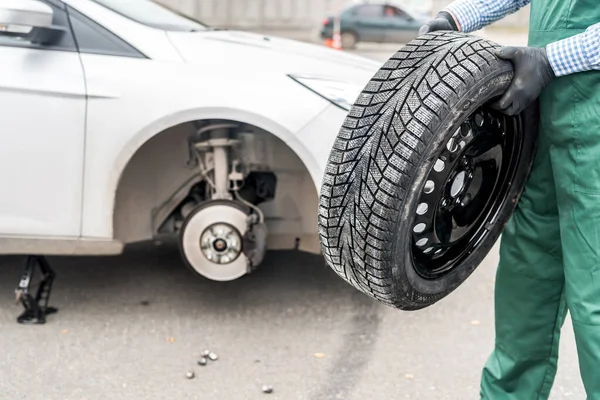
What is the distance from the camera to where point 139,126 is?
292 centimetres

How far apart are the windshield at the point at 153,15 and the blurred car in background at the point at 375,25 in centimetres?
1742

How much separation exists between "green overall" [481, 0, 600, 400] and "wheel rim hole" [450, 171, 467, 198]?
193 millimetres

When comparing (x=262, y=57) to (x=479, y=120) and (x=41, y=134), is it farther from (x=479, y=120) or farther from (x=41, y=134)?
(x=479, y=120)

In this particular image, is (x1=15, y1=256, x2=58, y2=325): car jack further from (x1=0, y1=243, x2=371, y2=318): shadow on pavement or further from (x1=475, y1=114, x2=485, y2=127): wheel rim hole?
(x1=475, y1=114, x2=485, y2=127): wheel rim hole

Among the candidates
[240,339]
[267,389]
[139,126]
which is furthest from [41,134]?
[267,389]

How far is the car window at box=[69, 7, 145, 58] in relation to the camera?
9.80 ft

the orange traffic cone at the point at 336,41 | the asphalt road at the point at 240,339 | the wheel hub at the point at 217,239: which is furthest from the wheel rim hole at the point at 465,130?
the orange traffic cone at the point at 336,41

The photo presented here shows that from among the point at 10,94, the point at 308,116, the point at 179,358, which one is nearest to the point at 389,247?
the point at 308,116

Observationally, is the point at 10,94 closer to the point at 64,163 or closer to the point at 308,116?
the point at 64,163

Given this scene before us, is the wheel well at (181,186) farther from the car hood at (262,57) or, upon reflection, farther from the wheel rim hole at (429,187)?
the wheel rim hole at (429,187)

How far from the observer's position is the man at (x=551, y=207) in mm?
1729

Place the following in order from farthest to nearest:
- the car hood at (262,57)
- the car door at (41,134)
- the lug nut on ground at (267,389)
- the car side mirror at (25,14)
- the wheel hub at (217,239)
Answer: the wheel hub at (217,239) < the car hood at (262,57) < the car door at (41,134) < the car side mirror at (25,14) < the lug nut on ground at (267,389)

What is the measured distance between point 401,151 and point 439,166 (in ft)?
0.65

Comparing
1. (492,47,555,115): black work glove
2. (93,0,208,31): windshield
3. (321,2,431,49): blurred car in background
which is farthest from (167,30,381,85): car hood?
(321,2,431,49): blurred car in background
